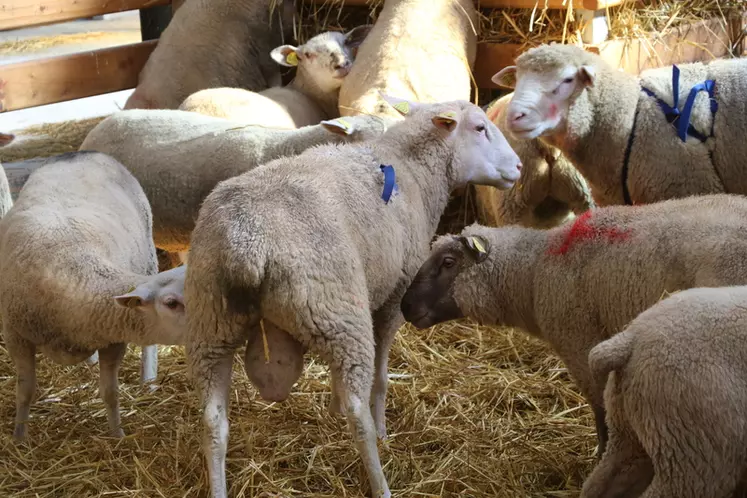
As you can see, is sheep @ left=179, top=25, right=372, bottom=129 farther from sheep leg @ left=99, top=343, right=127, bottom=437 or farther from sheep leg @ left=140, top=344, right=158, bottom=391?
sheep leg @ left=99, top=343, right=127, bottom=437

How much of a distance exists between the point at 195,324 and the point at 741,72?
3.03 m

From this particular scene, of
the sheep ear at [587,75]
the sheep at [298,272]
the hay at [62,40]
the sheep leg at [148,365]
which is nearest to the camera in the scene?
the sheep at [298,272]

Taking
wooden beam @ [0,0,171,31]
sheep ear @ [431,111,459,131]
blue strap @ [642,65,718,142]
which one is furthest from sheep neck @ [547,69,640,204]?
wooden beam @ [0,0,171,31]

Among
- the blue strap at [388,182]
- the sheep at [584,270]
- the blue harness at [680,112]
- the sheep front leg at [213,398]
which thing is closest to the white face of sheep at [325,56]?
the blue harness at [680,112]

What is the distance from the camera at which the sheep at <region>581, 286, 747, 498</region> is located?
2.75m

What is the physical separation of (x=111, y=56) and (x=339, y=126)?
3.40m

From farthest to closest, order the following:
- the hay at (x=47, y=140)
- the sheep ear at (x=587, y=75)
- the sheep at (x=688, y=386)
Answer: the hay at (x=47, y=140)
the sheep ear at (x=587, y=75)
the sheep at (x=688, y=386)

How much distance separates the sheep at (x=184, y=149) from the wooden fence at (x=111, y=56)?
1500 mm

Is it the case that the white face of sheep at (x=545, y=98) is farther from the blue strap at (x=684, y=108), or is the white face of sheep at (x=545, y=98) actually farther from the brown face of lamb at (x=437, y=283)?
the brown face of lamb at (x=437, y=283)

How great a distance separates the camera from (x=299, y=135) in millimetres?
5102

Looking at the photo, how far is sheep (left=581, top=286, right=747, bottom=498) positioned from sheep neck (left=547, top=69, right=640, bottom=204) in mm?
1857

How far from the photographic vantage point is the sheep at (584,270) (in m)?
3.50

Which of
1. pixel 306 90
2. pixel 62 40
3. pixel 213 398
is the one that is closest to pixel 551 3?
pixel 306 90

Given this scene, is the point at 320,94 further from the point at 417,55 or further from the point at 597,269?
the point at 597,269
